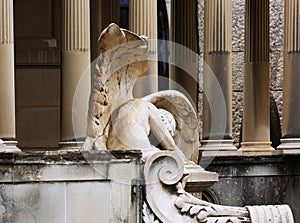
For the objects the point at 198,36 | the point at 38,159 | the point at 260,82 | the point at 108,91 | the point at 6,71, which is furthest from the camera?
the point at 198,36

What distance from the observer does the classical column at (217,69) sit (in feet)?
198

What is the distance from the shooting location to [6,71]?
2096 inches

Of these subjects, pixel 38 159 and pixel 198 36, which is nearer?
pixel 38 159

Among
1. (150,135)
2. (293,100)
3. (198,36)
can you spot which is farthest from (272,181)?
(150,135)

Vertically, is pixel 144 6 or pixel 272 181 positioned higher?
pixel 144 6

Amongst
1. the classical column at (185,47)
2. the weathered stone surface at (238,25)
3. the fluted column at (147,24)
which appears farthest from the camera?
the weathered stone surface at (238,25)

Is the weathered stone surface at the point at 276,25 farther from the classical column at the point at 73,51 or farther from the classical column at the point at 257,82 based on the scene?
the classical column at the point at 73,51

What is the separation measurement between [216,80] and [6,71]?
1078 cm

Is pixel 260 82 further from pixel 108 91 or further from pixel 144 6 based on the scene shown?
pixel 108 91

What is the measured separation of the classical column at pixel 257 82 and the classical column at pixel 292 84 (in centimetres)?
541

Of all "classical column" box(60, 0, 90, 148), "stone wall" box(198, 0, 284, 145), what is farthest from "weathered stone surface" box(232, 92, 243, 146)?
"classical column" box(60, 0, 90, 148)

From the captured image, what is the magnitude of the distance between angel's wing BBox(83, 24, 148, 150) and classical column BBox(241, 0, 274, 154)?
38.8 m

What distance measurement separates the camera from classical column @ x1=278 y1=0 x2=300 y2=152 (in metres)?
60.4

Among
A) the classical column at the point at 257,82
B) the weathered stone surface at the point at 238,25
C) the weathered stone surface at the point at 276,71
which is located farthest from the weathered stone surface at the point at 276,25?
the classical column at the point at 257,82
